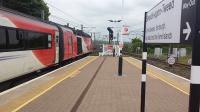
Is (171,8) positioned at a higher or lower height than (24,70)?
higher

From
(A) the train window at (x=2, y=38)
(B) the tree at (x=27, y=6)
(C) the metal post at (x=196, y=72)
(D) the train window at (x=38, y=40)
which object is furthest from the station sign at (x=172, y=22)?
(B) the tree at (x=27, y=6)

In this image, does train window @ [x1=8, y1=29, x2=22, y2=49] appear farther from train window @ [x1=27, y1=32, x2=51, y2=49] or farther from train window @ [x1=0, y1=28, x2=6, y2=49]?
train window @ [x1=27, y1=32, x2=51, y2=49]

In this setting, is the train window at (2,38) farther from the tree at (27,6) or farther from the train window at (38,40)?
the tree at (27,6)

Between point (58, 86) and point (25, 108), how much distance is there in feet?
17.1

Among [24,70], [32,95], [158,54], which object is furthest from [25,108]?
[158,54]

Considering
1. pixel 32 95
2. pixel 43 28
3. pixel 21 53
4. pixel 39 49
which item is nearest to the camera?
pixel 32 95

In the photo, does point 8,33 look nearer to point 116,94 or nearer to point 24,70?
point 24,70

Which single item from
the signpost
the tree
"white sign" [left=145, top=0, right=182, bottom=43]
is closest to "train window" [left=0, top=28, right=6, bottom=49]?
"white sign" [left=145, top=0, right=182, bottom=43]

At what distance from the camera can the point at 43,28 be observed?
22.5m

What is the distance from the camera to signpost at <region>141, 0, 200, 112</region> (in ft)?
15.4

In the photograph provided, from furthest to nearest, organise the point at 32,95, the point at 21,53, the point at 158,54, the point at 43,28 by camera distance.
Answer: the point at 158,54 → the point at 43,28 → the point at 21,53 → the point at 32,95

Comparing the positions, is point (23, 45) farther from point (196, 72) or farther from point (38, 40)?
point (196, 72)

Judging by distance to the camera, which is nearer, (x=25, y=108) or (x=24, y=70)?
(x=25, y=108)

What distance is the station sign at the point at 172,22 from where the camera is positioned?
4996 mm
